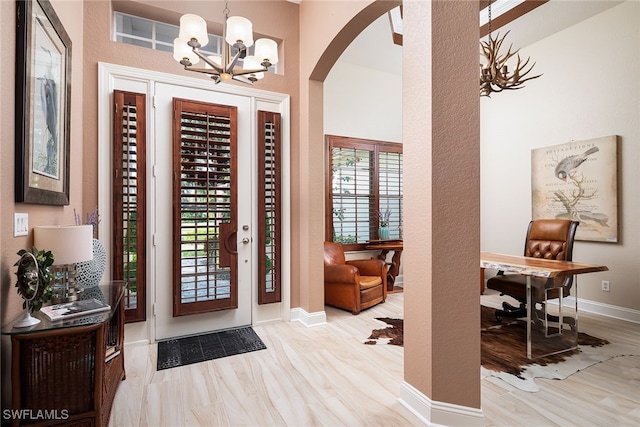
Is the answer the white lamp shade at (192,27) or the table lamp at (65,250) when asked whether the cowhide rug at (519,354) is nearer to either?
the table lamp at (65,250)

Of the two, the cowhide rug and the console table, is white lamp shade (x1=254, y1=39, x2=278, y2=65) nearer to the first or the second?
the console table

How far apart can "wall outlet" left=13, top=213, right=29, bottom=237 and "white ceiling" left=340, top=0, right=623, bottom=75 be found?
12.3 feet

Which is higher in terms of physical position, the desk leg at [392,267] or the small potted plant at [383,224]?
the small potted plant at [383,224]

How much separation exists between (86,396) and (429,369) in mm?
1722

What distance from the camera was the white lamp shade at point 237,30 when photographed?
2.16 meters

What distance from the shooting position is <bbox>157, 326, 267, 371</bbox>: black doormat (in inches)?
103

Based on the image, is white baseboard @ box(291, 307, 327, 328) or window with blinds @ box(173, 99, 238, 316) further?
white baseboard @ box(291, 307, 327, 328)

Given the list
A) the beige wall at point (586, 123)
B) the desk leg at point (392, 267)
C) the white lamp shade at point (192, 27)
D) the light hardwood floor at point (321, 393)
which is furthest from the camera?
the desk leg at point (392, 267)

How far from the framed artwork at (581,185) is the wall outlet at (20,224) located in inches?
206

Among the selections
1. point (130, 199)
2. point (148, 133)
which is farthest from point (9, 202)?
point (148, 133)

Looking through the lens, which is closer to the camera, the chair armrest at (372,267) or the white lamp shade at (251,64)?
the white lamp shade at (251,64)

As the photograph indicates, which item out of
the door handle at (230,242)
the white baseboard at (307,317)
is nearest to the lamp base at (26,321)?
the door handle at (230,242)

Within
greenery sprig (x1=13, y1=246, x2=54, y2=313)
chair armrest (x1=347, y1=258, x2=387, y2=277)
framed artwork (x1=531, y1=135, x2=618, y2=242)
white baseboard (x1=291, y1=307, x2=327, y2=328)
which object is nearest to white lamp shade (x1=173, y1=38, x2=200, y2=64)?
greenery sprig (x1=13, y1=246, x2=54, y2=313)

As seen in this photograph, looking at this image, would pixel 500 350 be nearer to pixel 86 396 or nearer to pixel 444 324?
pixel 444 324
